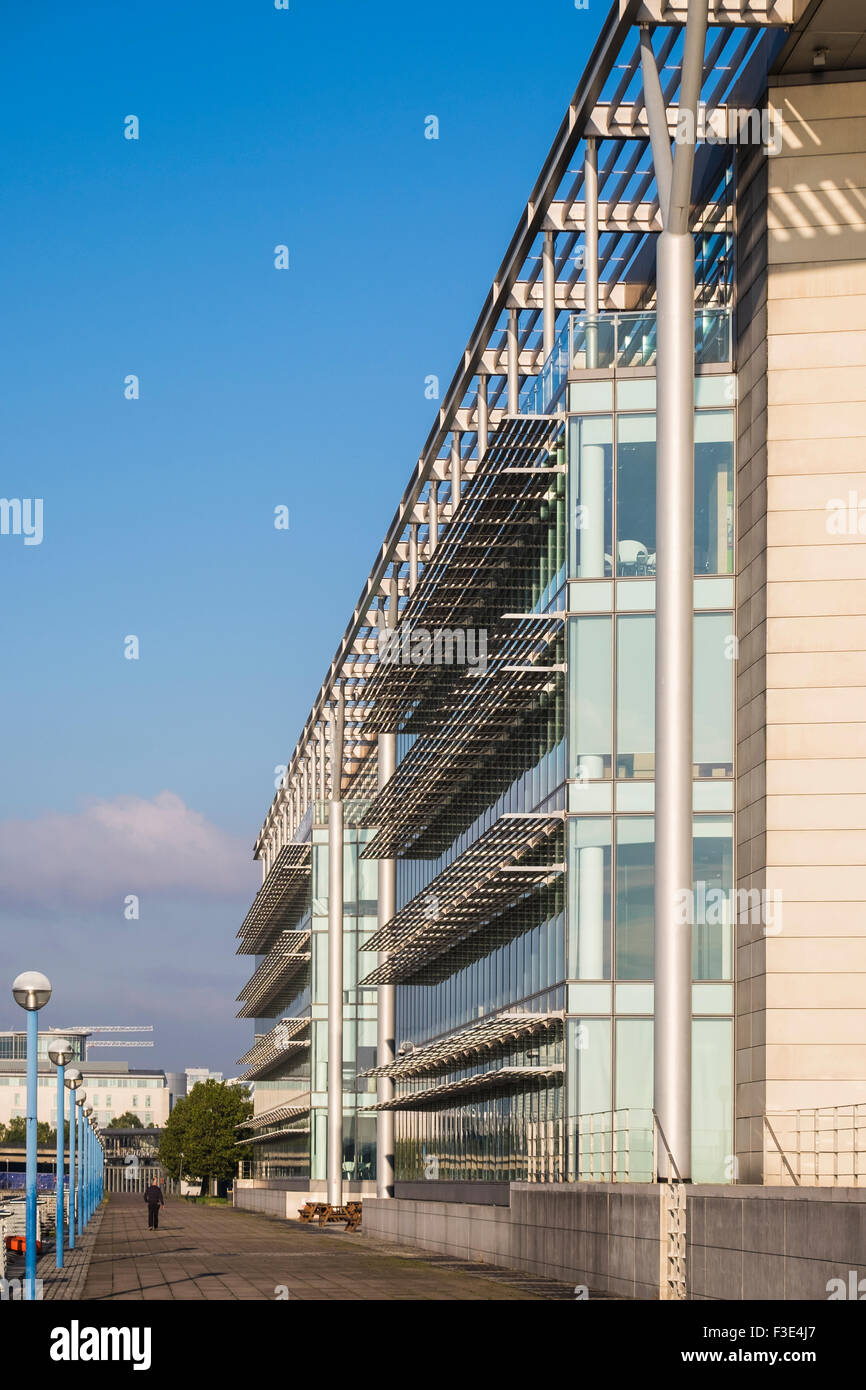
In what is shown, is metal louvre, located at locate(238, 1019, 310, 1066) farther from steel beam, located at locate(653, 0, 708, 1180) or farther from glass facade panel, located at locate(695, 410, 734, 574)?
steel beam, located at locate(653, 0, 708, 1180)

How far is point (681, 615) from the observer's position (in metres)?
23.0

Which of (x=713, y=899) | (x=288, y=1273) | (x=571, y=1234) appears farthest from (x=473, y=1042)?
(x=571, y=1234)

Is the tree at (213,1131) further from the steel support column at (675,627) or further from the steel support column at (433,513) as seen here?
the steel support column at (675,627)

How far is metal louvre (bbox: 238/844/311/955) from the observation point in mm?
70625

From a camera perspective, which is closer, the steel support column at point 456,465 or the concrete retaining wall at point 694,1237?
the concrete retaining wall at point 694,1237

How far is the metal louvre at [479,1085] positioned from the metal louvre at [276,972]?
766 inches

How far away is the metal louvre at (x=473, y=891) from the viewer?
32625 mm

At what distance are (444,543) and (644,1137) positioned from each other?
13.0m

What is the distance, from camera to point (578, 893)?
31.1 meters

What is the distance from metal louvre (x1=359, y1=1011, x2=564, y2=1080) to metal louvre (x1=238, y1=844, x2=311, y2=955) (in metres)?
17.6

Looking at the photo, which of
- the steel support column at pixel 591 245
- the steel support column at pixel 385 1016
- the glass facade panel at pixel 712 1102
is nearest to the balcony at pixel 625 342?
the steel support column at pixel 591 245
